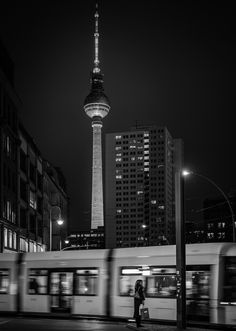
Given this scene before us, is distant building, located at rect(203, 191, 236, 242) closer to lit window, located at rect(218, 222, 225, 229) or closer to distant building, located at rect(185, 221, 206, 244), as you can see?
lit window, located at rect(218, 222, 225, 229)

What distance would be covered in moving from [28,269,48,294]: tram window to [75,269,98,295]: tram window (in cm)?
188

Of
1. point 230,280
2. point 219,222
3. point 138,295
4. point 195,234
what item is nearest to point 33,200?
point 138,295

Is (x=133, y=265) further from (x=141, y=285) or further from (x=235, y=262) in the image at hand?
(x=235, y=262)

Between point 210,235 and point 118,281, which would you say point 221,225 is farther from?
point 118,281

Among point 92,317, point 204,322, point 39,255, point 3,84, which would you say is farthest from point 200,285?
point 3,84

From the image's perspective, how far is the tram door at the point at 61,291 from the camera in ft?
95.5

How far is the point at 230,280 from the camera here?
23578 mm

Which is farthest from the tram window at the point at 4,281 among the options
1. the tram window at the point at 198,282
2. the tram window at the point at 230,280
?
the tram window at the point at 230,280

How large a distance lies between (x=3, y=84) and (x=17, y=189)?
509 inches

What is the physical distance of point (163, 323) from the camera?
2655 cm

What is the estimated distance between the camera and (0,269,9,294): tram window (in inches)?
1221

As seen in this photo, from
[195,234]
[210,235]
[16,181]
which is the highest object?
[16,181]

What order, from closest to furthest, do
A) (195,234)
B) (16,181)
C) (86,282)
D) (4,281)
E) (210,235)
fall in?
(86,282), (4,281), (16,181), (195,234), (210,235)

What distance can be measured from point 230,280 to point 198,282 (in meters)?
1.54
